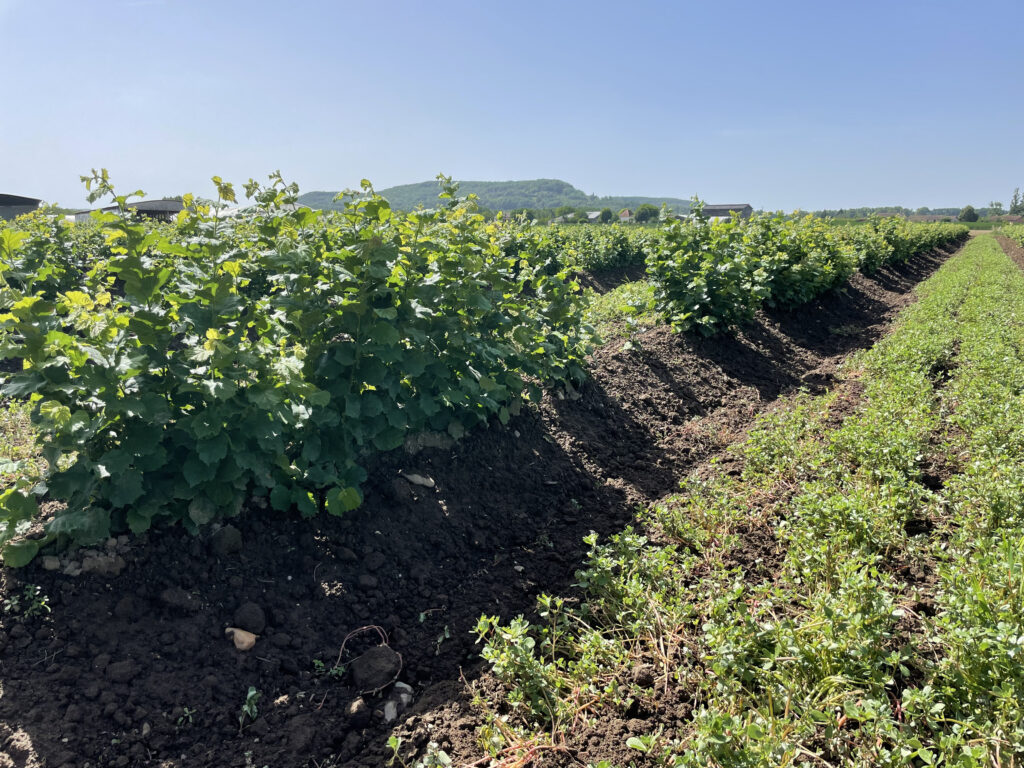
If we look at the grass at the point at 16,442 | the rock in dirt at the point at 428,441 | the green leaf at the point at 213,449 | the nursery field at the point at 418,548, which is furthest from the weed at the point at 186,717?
the rock in dirt at the point at 428,441

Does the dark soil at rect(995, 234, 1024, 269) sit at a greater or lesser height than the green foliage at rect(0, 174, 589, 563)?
greater

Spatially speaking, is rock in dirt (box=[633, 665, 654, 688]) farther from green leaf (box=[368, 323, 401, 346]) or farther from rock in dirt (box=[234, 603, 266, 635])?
green leaf (box=[368, 323, 401, 346])

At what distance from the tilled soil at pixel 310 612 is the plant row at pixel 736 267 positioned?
12.4 feet

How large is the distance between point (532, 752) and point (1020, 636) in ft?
6.14

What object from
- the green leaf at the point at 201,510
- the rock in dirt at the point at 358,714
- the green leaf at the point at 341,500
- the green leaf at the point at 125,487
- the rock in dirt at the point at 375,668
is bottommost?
the rock in dirt at the point at 358,714

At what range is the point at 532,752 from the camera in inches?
96.0

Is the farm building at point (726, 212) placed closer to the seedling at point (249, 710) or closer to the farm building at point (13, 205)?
the seedling at point (249, 710)

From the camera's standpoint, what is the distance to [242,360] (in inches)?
121

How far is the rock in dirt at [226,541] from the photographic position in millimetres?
3412

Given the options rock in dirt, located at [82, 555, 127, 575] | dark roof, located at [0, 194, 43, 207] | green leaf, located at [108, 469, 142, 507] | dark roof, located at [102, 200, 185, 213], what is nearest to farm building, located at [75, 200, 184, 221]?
dark roof, located at [102, 200, 185, 213]

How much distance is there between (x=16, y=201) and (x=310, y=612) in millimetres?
44299

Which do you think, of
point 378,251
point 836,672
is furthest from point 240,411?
point 836,672

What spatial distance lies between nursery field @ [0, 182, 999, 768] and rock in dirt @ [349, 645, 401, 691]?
A: 0.01 m

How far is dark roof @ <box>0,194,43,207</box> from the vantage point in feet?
113
